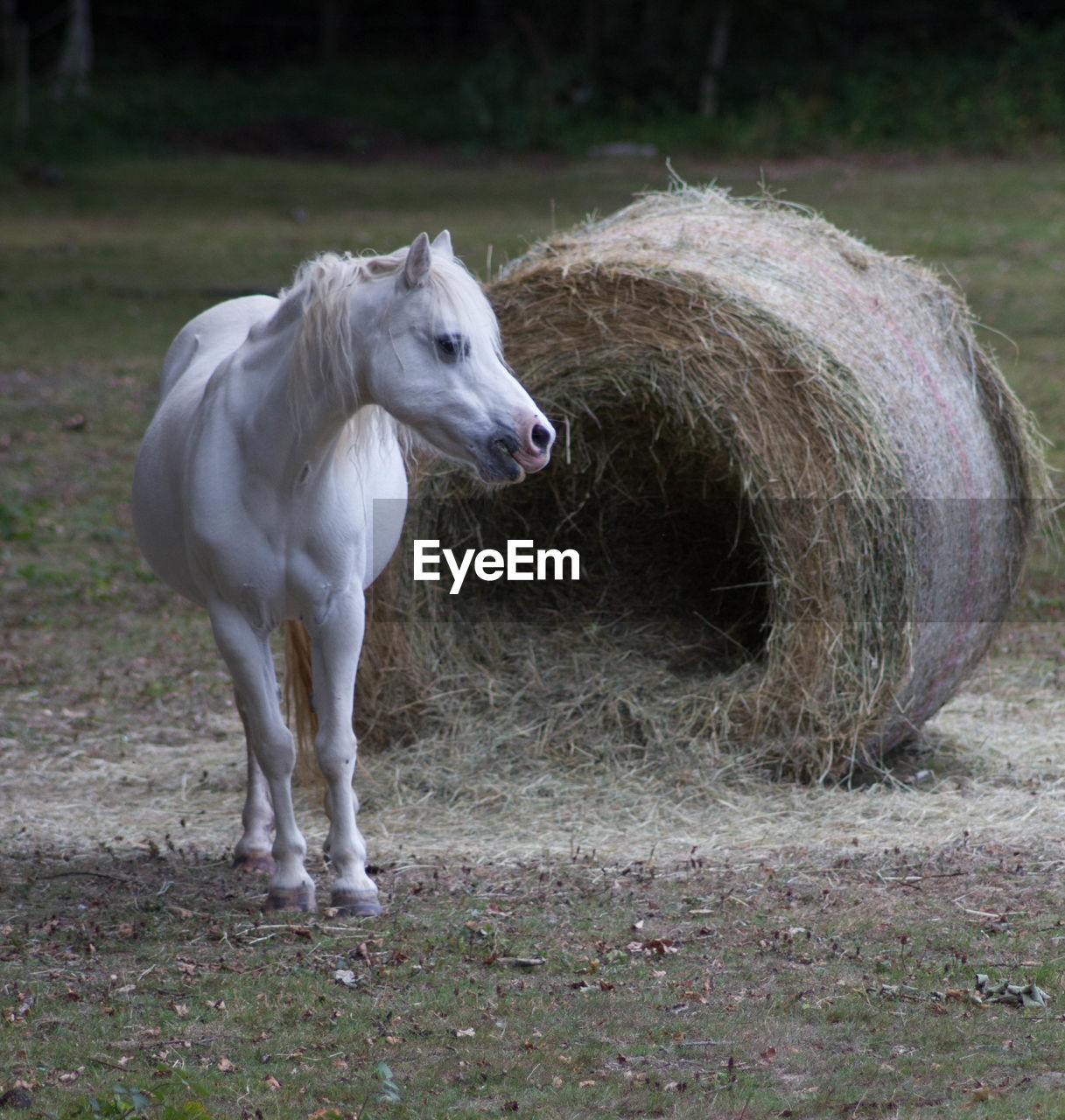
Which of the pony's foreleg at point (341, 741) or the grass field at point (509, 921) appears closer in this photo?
the grass field at point (509, 921)

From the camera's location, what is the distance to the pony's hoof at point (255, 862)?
4.28 metres

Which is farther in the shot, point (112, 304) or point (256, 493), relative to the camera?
point (112, 304)

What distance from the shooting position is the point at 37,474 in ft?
28.7

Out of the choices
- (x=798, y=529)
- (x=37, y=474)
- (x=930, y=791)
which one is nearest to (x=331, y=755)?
(x=798, y=529)

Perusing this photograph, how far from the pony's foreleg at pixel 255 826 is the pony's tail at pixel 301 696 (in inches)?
7.1

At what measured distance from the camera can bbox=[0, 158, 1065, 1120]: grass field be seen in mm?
2854

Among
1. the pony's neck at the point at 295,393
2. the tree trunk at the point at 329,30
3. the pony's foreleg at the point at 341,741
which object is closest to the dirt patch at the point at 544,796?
the pony's foreleg at the point at 341,741

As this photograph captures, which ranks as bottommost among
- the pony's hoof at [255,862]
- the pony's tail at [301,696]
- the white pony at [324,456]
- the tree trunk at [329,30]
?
the pony's hoof at [255,862]

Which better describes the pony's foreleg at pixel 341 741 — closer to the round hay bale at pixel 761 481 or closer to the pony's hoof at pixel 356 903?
the pony's hoof at pixel 356 903

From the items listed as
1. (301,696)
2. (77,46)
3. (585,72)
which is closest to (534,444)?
(301,696)

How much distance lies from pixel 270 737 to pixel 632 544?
2624 mm

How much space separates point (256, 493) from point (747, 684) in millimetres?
2154

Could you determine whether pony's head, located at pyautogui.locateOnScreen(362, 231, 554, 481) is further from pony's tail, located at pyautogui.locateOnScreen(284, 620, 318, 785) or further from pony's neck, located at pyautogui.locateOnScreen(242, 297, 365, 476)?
pony's tail, located at pyautogui.locateOnScreen(284, 620, 318, 785)

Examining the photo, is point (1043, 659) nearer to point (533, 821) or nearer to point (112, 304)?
point (533, 821)
